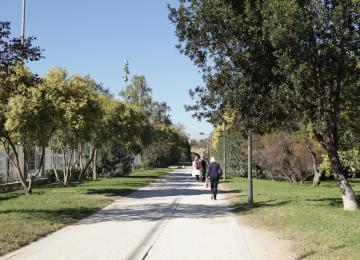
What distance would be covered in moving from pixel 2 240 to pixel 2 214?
5114 mm

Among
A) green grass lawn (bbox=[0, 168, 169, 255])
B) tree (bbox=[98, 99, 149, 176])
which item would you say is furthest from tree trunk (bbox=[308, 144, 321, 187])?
green grass lawn (bbox=[0, 168, 169, 255])

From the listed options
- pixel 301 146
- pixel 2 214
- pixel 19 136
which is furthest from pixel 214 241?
pixel 301 146

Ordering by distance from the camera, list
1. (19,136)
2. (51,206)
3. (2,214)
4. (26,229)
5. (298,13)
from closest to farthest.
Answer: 1. (26,229)
2. (298,13)
3. (2,214)
4. (51,206)
5. (19,136)

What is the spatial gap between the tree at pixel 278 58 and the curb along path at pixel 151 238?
140 inches

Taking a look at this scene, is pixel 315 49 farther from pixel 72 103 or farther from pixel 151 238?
pixel 72 103

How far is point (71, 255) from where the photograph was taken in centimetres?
990

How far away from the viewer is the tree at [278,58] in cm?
1405

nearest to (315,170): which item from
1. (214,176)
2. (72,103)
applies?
(214,176)

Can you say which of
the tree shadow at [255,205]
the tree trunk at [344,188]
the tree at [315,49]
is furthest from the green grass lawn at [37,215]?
the tree trunk at [344,188]

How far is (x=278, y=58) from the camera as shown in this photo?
1448cm

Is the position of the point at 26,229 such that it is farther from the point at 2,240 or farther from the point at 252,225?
the point at 252,225

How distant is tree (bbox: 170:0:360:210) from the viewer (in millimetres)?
14055

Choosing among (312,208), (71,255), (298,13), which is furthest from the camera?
(312,208)

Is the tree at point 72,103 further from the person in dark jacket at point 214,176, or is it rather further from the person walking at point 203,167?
the person walking at point 203,167
